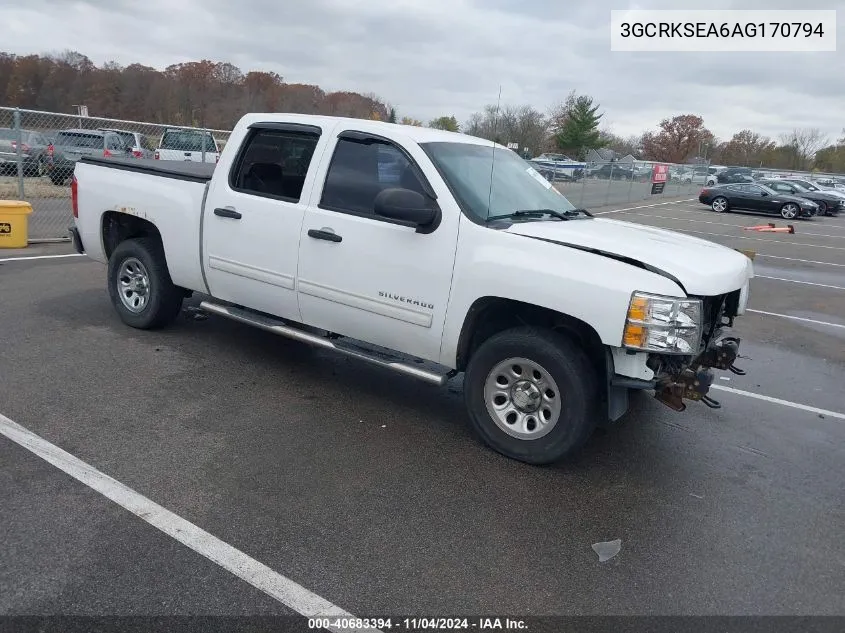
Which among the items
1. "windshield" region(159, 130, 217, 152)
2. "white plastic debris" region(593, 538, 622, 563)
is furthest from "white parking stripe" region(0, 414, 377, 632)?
"windshield" region(159, 130, 217, 152)

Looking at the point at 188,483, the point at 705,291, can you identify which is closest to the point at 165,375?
the point at 188,483

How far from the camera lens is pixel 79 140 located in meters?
17.6

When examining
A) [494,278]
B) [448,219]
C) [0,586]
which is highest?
[448,219]

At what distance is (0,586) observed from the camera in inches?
112

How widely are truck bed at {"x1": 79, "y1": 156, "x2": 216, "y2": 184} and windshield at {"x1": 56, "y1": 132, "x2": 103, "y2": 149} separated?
11.5m

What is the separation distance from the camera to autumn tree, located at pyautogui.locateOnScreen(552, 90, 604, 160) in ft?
38.4

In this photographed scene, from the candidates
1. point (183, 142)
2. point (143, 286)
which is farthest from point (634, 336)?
point (183, 142)

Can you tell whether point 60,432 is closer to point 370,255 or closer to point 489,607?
point 370,255

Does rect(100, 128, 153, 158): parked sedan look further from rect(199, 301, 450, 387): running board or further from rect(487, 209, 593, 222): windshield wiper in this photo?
rect(487, 209, 593, 222): windshield wiper

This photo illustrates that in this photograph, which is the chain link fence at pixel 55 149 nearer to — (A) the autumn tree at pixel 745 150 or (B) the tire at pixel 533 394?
(B) the tire at pixel 533 394

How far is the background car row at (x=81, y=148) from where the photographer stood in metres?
14.0

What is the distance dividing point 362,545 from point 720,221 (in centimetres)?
2485

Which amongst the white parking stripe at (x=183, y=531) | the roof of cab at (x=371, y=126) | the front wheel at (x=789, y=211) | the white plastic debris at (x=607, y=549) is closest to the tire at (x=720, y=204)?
the front wheel at (x=789, y=211)

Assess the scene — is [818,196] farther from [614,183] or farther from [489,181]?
[489,181]
